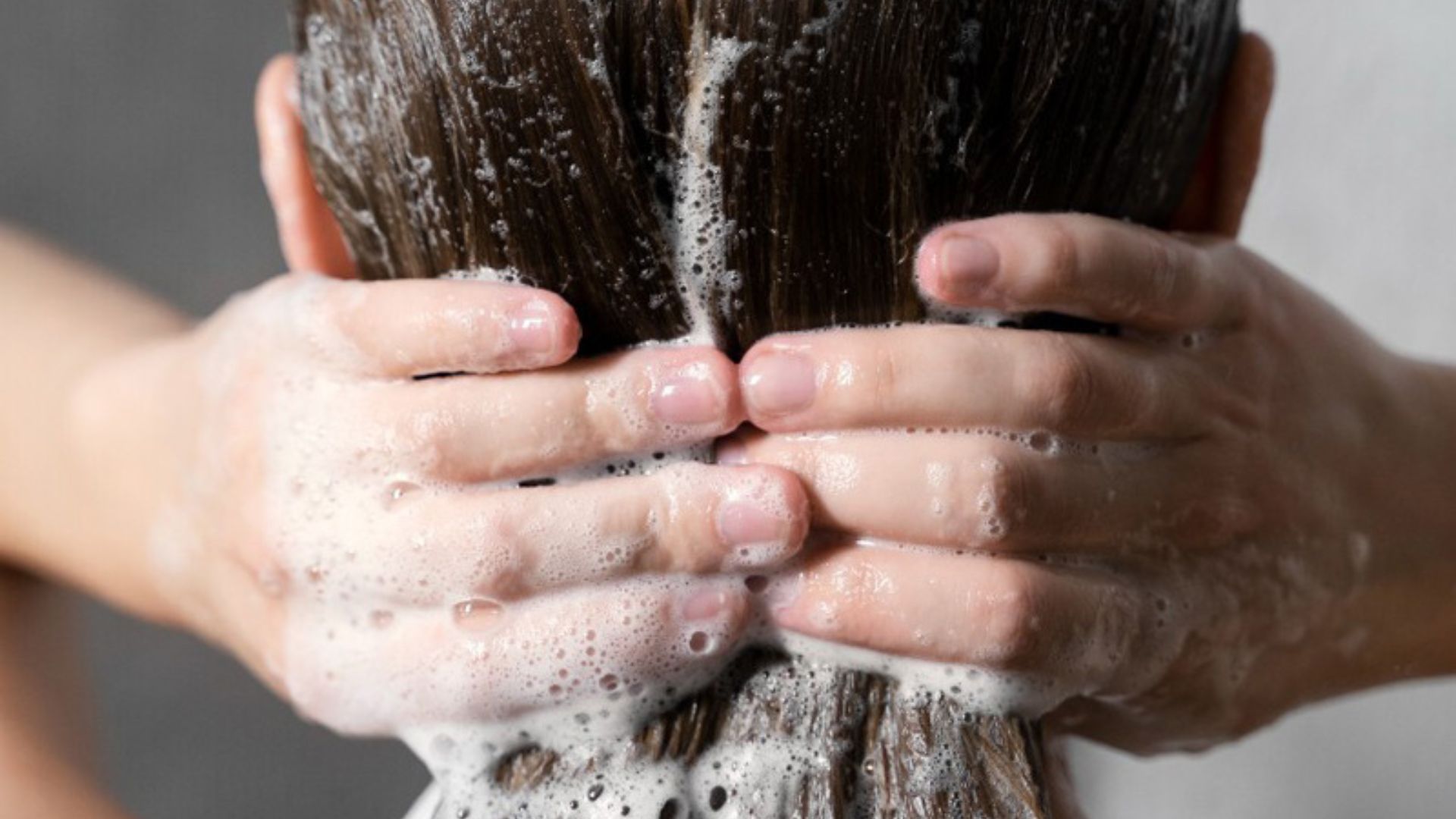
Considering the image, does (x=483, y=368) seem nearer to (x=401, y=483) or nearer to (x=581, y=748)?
(x=401, y=483)

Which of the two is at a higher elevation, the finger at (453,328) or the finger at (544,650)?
the finger at (453,328)

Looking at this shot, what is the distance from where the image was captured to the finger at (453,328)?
675mm

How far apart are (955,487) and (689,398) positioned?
0.15 meters

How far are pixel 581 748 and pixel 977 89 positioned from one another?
407 mm

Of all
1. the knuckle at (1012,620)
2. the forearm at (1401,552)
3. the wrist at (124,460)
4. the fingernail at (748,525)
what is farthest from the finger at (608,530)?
the forearm at (1401,552)

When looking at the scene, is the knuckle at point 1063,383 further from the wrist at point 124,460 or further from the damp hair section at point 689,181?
the wrist at point 124,460

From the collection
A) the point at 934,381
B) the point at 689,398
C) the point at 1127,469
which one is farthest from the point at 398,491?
the point at 1127,469

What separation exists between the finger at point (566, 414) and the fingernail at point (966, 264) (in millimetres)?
117

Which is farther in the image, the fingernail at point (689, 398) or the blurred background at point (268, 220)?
the blurred background at point (268, 220)

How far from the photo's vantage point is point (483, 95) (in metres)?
0.65

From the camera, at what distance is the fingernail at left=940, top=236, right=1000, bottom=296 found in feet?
2.19

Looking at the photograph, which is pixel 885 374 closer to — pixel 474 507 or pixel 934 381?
pixel 934 381

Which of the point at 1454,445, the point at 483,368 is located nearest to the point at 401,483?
the point at 483,368

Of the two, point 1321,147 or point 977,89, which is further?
point 1321,147
